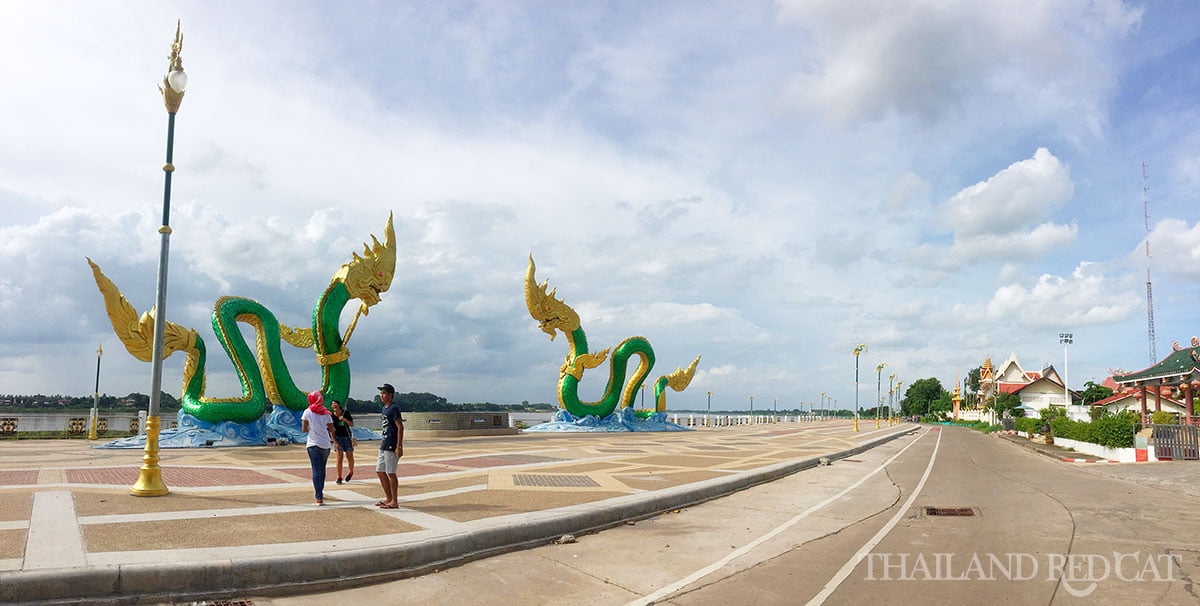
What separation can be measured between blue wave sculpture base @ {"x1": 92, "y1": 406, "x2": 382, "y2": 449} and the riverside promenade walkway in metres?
5.59

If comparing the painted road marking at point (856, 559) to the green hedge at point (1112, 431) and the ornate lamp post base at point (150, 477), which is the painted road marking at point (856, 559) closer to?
the ornate lamp post base at point (150, 477)

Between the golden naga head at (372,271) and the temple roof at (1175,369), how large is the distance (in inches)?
1284

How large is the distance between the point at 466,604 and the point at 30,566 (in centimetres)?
352

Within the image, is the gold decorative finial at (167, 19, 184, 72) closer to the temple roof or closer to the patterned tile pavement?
the patterned tile pavement

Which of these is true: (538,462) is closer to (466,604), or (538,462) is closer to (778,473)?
(778,473)

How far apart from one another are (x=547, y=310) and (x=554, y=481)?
23792mm

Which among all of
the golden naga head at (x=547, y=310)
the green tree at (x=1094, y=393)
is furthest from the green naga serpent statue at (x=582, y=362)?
the green tree at (x=1094, y=393)

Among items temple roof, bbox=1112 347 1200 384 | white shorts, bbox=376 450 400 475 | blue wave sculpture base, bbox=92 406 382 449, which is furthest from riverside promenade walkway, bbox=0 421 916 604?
temple roof, bbox=1112 347 1200 384

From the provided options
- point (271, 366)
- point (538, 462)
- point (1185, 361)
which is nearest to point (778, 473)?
point (538, 462)

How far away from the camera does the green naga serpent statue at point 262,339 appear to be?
22.0 metres

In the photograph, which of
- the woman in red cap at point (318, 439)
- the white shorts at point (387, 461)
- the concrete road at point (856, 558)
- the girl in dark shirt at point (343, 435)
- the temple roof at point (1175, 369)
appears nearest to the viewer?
the concrete road at point (856, 558)

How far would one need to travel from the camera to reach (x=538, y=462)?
16391 mm

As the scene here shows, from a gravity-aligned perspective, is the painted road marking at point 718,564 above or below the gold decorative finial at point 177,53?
below

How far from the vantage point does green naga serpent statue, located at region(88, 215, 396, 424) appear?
2195 cm
